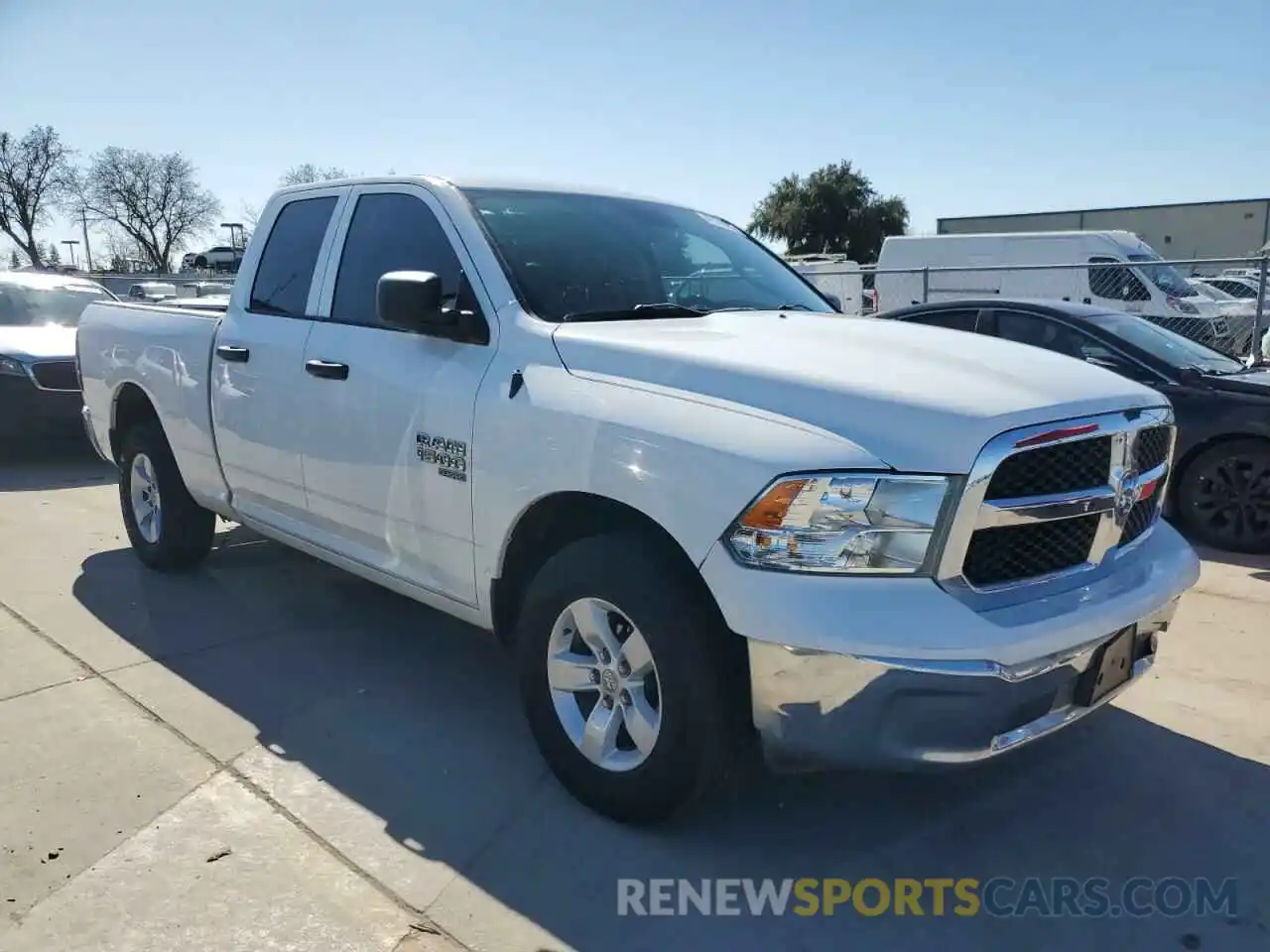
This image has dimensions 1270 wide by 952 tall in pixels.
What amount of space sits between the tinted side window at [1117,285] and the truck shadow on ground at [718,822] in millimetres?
13654

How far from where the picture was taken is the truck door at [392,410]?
11.1 feet

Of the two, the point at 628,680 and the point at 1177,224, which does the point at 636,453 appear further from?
the point at 1177,224

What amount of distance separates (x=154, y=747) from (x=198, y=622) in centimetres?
136

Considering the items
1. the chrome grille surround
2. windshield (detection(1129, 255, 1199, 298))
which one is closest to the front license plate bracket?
the chrome grille surround

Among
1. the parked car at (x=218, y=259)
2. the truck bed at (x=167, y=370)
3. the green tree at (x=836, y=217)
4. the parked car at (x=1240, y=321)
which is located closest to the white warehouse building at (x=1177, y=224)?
the green tree at (x=836, y=217)

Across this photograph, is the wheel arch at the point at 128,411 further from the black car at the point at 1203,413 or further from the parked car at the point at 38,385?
the black car at the point at 1203,413

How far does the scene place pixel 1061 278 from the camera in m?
17.8

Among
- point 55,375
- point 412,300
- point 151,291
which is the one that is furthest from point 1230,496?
point 151,291

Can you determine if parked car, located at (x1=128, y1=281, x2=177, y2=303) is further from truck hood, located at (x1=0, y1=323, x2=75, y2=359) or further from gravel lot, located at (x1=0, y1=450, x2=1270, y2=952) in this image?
gravel lot, located at (x1=0, y1=450, x2=1270, y2=952)

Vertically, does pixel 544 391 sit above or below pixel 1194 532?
above

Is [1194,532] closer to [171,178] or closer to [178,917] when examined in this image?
[178,917]

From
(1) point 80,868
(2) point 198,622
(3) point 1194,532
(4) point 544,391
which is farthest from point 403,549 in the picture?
(3) point 1194,532

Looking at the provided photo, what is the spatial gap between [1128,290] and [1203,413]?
1060 cm

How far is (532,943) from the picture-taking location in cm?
255
